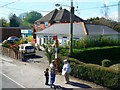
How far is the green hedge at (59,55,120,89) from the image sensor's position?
48.9 ft

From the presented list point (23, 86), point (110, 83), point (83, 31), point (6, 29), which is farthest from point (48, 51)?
point (6, 29)

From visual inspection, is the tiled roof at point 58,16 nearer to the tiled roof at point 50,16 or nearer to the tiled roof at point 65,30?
the tiled roof at point 50,16

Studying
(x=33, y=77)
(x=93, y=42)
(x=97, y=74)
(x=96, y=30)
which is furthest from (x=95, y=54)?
(x=97, y=74)

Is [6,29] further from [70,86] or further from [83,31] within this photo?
[70,86]

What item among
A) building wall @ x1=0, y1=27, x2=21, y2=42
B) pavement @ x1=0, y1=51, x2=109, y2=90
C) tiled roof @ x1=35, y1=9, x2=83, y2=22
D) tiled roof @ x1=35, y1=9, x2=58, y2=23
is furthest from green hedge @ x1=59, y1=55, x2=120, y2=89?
building wall @ x1=0, y1=27, x2=21, y2=42

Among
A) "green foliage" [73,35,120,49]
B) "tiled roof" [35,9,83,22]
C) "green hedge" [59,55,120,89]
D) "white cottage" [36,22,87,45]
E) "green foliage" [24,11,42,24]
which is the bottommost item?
"green hedge" [59,55,120,89]

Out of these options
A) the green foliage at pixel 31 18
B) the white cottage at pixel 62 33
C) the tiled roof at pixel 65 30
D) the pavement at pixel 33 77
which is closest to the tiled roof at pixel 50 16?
the white cottage at pixel 62 33

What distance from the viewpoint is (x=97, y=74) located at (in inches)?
637

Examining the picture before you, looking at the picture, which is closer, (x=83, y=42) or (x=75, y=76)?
(x=75, y=76)

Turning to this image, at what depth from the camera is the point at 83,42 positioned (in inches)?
1110

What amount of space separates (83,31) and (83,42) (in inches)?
255

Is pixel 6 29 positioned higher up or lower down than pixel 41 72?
higher up

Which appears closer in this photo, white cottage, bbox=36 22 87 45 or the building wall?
white cottage, bbox=36 22 87 45

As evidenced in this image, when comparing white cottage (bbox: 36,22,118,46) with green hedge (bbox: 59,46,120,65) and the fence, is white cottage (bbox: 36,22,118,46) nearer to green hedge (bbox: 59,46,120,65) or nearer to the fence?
green hedge (bbox: 59,46,120,65)
